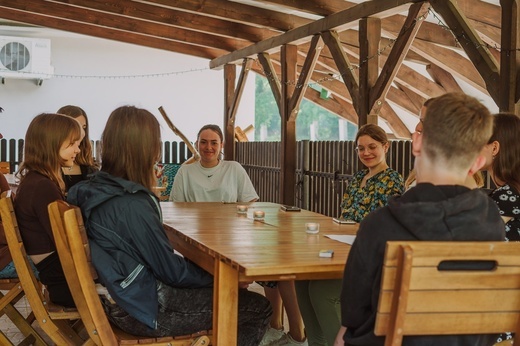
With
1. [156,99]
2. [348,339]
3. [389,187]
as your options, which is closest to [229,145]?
[156,99]

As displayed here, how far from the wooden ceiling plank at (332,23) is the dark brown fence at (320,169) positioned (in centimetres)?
125

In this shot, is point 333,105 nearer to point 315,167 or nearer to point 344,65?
point 315,167

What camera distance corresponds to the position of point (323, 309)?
344 centimetres

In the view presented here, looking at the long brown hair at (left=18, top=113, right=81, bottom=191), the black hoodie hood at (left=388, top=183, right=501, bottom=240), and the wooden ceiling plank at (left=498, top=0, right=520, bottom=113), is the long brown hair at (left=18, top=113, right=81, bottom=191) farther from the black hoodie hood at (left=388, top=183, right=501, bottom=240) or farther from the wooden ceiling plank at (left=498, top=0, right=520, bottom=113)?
the wooden ceiling plank at (left=498, top=0, right=520, bottom=113)

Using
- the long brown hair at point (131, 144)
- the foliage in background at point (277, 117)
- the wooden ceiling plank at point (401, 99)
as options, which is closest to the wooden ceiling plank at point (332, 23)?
the wooden ceiling plank at point (401, 99)

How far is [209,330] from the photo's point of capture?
112 inches

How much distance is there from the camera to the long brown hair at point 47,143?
3.54 meters

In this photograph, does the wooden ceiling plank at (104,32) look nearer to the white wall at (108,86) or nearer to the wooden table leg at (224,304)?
the white wall at (108,86)

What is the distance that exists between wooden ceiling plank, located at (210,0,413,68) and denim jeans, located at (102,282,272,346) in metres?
3.89

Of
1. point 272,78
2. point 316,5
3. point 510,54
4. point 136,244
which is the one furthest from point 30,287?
point 272,78

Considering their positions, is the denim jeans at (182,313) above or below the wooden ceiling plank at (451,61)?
below

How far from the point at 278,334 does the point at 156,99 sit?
1074 centimetres

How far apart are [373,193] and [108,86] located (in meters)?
10.8

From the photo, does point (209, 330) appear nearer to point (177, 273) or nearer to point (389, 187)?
point (177, 273)
